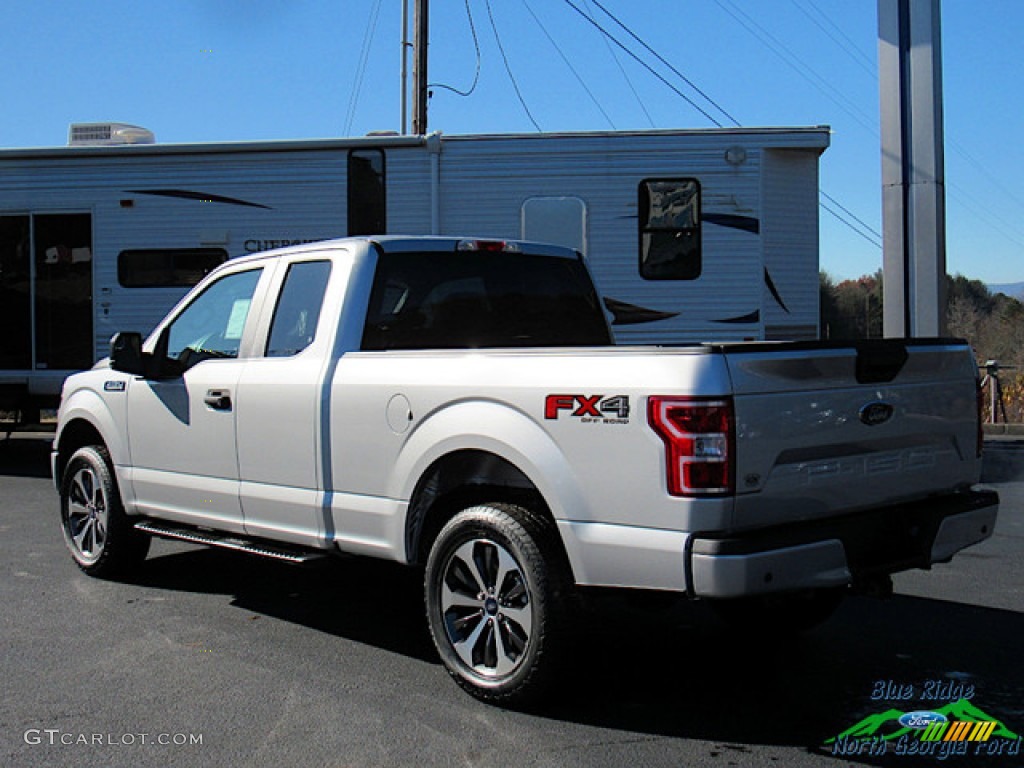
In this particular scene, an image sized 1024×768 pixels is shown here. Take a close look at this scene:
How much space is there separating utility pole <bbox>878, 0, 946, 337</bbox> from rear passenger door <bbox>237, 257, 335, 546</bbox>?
25.8 feet

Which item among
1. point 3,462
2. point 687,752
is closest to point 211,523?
point 687,752

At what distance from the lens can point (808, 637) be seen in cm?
544

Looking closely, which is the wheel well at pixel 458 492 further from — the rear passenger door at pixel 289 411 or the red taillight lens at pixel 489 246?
the red taillight lens at pixel 489 246

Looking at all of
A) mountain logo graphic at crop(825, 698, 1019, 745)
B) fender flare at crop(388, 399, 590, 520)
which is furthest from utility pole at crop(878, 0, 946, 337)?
fender flare at crop(388, 399, 590, 520)

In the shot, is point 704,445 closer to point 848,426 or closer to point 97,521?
point 848,426

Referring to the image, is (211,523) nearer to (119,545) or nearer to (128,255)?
(119,545)

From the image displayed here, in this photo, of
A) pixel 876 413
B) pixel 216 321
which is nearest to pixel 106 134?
pixel 216 321

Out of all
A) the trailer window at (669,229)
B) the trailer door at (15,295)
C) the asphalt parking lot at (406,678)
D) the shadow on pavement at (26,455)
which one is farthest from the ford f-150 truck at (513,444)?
the trailer door at (15,295)

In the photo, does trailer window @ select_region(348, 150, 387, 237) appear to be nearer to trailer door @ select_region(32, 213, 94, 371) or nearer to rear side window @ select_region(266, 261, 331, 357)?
trailer door @ select_region(32, 213, 94, 371)

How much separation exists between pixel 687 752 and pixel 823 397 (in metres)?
1.39

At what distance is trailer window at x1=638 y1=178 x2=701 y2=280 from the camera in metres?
11.0

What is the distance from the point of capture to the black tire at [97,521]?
255 inches

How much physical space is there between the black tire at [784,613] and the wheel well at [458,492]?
1283 mm

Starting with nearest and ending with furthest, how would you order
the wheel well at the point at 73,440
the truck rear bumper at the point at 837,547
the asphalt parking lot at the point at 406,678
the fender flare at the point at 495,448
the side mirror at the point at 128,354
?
the truck rear bumper at the point at 837,547 < the asphalt parking lot at the point at 406,678 < the fender flare at the point at 495,448 < the side mirror at the point at 128,354 < the wheel well at the point at 73,440
